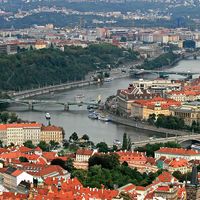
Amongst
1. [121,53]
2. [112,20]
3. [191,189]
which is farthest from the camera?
[112,20]

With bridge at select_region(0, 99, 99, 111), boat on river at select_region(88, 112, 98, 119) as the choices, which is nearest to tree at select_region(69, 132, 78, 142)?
boat on river at select_region(88, 112, 98, 119)

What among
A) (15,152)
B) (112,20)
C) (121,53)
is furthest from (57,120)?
(112,20)

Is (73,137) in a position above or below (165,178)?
below

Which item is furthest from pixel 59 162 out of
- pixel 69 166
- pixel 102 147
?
pixel 102 147

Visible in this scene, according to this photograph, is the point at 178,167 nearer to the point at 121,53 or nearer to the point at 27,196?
the point at 27,196

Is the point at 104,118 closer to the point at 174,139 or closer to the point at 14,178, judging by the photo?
the point at 174,139

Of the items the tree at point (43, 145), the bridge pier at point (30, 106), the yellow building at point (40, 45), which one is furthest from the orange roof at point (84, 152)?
the yellow building at point (40, 45)

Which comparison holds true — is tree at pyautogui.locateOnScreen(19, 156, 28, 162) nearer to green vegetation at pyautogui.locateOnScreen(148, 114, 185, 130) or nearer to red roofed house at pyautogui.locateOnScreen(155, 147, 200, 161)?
red roofed house at pyautogui.locateOnScreen(155, 147, 200, 161)
